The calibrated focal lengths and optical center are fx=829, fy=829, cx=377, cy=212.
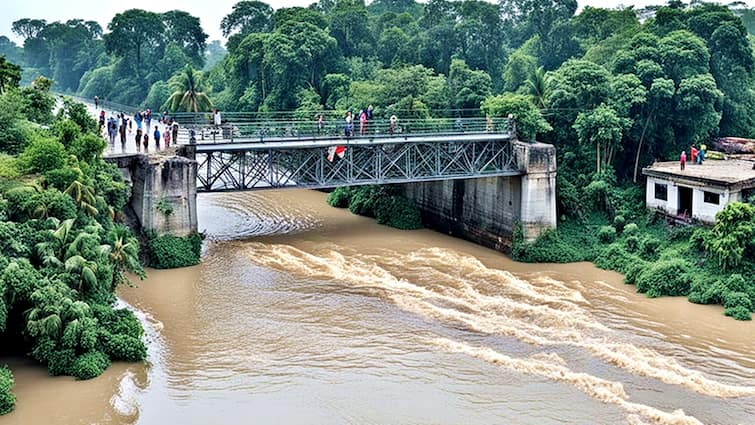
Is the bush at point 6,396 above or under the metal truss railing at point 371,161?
under

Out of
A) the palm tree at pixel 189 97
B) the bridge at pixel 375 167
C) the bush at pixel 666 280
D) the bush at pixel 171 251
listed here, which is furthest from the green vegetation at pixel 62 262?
the palm tree at pixel 189 97

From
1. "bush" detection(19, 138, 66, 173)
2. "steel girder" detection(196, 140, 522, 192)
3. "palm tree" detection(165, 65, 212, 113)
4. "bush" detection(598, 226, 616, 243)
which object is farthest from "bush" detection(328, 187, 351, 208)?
"bush" detection(19, 138, 66, 173)

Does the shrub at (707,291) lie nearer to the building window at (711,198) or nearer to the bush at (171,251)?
the building window at (711,198)

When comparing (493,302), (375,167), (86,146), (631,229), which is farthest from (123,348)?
(631,229)

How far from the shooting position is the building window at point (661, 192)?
1494 inches

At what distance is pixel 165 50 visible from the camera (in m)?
96.1

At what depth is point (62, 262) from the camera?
971 inches

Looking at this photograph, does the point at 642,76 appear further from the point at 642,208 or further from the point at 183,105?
the point at 183,105

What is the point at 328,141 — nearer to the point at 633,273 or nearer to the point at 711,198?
the point at 633,273

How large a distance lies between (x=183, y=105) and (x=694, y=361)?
4850cm

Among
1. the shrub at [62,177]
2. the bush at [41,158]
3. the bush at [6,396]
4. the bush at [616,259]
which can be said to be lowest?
the bush at [6,396]

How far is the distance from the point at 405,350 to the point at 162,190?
14313mm

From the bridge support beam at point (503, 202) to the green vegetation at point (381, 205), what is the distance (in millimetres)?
1483

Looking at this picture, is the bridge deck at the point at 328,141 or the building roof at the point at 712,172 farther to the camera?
the bridge deck at the point at 328,141
